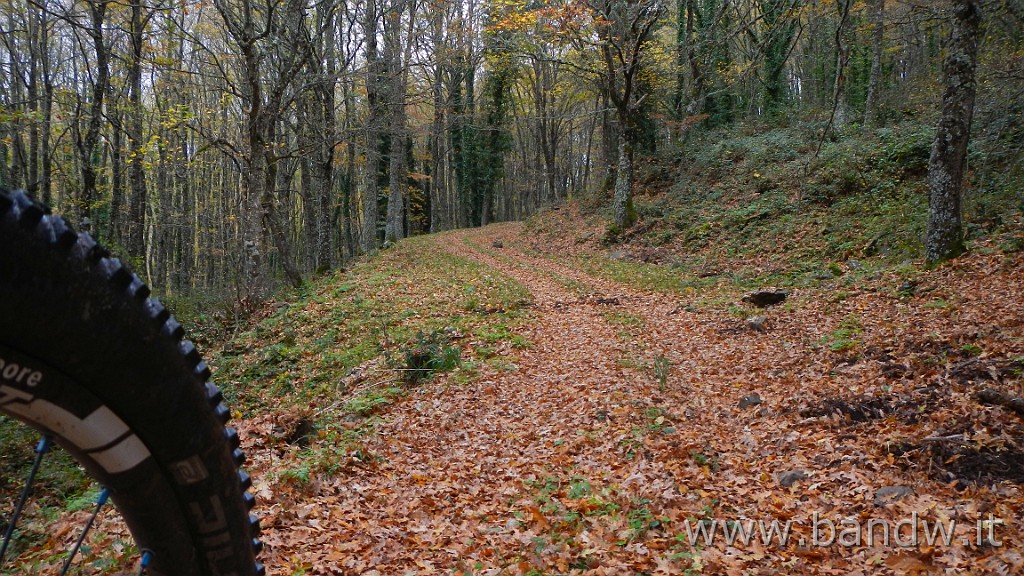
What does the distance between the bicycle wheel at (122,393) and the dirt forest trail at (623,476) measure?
2.48 meters

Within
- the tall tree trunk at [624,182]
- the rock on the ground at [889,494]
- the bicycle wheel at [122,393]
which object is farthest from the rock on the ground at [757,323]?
the tall tree trunk at [624,182]

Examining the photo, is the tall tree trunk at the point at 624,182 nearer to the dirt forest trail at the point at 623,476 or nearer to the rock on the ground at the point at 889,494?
the dirt forest trail at the point at 623,476

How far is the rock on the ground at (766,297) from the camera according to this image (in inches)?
435

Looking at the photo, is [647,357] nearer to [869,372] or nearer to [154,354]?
[869,372]

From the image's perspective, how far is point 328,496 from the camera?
16.4 feet

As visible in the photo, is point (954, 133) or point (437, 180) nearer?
point (954, 133)

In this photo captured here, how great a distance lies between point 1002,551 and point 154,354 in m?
4.99

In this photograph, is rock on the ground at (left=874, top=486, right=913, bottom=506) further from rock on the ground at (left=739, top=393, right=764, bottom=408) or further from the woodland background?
the woodland background

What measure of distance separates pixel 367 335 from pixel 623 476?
6742mm

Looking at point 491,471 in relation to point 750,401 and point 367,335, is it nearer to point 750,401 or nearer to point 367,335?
point 750,401

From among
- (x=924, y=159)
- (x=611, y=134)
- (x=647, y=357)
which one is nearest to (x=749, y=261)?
(x=924, y=159)

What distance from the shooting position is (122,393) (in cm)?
142

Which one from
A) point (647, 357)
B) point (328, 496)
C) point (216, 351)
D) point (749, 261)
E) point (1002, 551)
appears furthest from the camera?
point (749, 261)

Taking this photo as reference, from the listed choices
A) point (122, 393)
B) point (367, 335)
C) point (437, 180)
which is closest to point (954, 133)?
point (367, 335)
